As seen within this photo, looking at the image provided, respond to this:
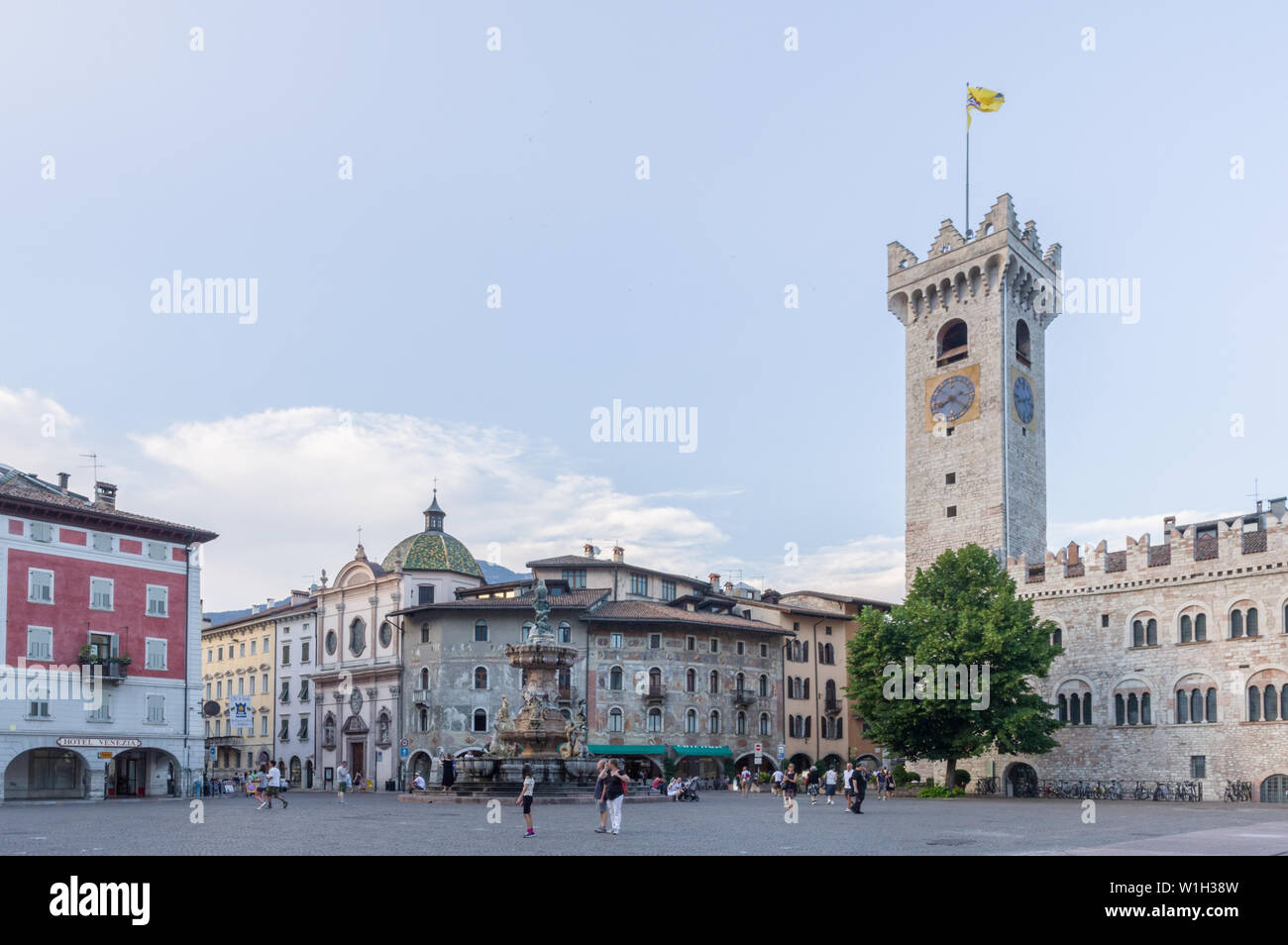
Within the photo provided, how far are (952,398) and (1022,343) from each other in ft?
16.8

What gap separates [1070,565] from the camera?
55.9 m

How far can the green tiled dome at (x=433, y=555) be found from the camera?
72625 millimetres

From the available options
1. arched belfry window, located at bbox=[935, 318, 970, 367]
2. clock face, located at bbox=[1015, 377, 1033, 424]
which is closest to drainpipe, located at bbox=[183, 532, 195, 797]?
arched belfry window, located at bbox=[935, 318, 970, 367]

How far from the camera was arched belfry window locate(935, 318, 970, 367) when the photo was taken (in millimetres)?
64375

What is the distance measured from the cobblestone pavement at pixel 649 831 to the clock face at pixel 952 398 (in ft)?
93.4

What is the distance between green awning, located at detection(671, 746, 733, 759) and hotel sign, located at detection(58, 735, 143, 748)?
26.0m

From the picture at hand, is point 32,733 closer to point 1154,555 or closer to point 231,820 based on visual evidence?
point 231,820

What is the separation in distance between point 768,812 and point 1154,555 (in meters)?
25.6

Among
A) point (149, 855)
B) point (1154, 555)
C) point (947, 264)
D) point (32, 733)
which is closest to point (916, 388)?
point (947, 264)

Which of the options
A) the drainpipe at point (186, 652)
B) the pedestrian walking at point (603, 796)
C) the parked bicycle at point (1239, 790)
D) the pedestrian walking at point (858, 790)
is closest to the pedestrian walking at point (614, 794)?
the pedestrian walking at point (603, 796)

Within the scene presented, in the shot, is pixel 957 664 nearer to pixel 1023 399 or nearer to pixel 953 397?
pixel 953 397

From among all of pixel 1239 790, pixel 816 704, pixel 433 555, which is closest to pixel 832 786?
pixel 1239 790

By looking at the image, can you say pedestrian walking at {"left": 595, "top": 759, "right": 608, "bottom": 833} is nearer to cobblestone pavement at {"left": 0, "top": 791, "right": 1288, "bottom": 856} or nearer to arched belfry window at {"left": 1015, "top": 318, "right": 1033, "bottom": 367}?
cobblestone pavement at {"left": 0, "top": 791, "right": 1288, "bottom": 856}

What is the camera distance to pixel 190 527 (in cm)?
5438
